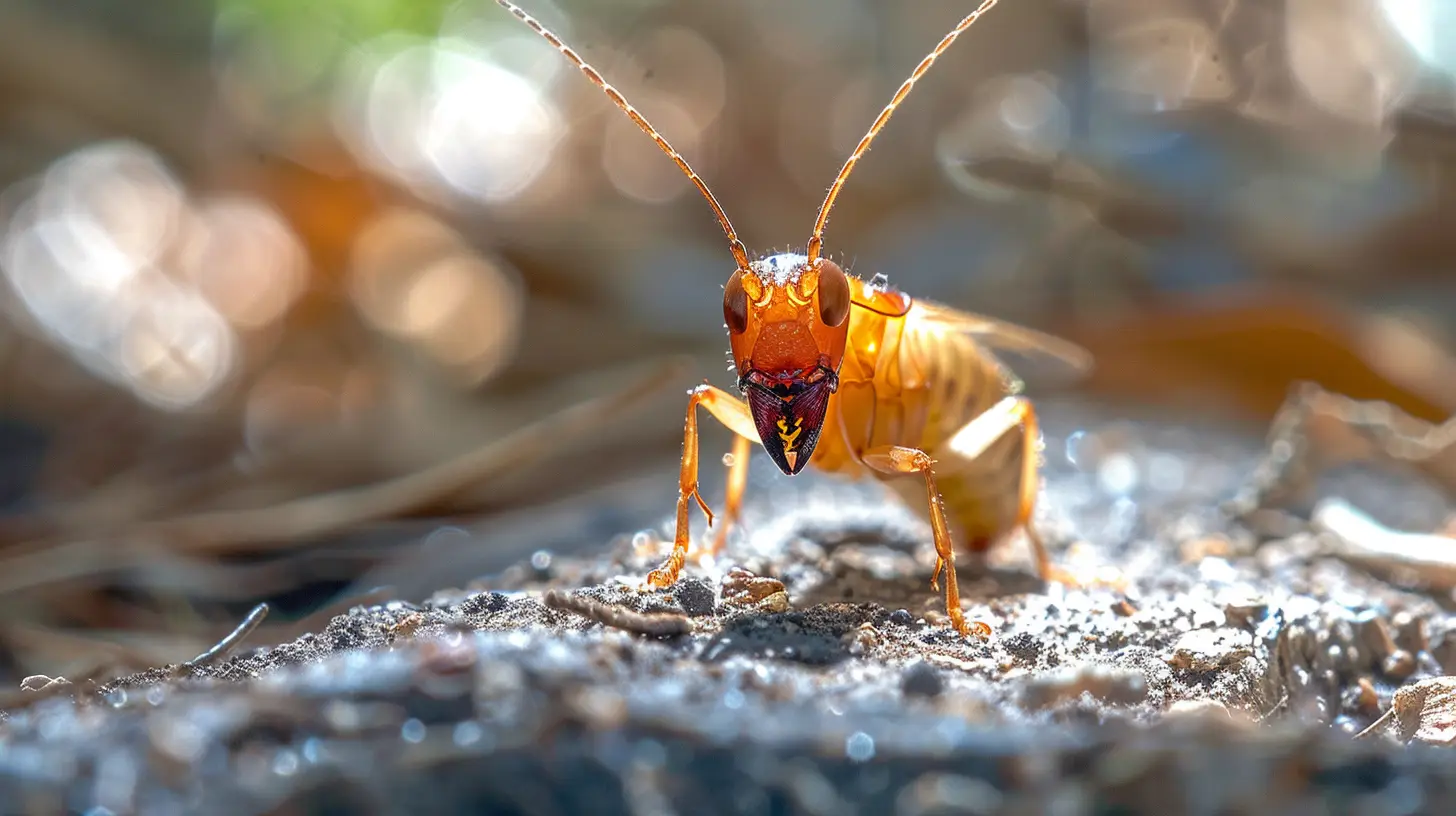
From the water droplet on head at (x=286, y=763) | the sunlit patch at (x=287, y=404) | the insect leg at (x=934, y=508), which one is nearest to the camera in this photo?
the water droplet on head at (x=286, y=763)

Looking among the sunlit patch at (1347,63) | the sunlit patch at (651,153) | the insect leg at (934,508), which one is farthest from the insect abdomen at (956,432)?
the sunlit patch at (1347,63)

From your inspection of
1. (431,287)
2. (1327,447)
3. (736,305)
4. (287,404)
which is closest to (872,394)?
(736,305)

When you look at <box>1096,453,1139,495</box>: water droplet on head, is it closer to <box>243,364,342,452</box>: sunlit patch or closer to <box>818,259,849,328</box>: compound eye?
<box>818,259,849,328</box>: compound eye

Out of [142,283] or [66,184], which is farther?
[66,184]

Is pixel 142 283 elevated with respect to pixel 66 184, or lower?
lower

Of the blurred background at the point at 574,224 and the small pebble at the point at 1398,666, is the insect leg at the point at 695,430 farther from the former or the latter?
the small pebble at the point at 1398,666

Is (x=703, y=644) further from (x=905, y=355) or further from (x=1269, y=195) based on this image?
(x=1269, y=195)

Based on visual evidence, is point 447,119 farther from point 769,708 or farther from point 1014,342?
point 769,708

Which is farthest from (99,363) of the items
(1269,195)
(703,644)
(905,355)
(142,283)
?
(1269,195)
